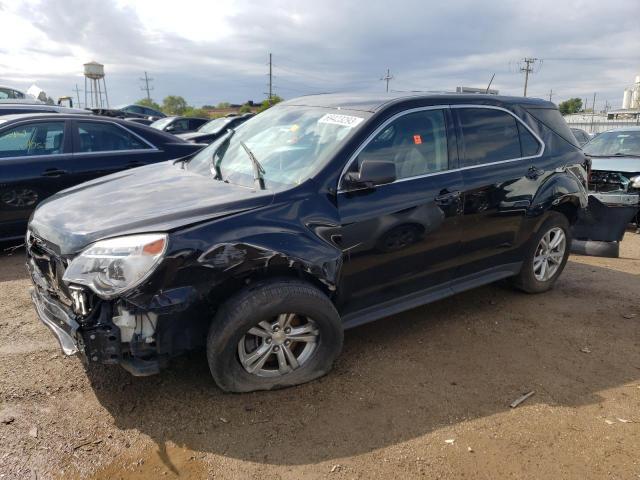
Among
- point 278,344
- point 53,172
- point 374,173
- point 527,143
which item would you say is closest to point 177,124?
point 53,172

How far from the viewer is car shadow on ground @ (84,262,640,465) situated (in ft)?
8.97

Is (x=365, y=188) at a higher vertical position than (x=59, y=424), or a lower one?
higher

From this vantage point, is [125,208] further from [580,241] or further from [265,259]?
[580,241]

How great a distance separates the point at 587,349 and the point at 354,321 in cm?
190

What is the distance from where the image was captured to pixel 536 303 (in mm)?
4660

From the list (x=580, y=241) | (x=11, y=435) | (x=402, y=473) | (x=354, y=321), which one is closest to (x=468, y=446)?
(x=402, y=473)

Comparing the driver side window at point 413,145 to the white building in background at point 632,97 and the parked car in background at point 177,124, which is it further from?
the white building in background at point 632,97

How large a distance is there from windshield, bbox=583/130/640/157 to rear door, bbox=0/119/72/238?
8.46m

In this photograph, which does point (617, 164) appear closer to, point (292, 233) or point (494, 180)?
point (494, 180)

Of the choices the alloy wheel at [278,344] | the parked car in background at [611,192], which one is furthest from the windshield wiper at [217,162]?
the parked car in background at [611,192]

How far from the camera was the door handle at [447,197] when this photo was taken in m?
3.60

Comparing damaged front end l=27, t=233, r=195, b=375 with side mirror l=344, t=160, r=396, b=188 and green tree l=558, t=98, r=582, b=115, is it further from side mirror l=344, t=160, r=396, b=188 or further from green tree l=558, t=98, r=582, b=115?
green tree l=558, t=98, r=582, b=115

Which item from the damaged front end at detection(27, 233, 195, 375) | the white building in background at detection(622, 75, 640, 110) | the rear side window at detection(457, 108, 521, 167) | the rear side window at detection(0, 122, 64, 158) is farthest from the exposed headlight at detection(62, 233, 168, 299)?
the white building in background at detection(622, 75, 640, 110)

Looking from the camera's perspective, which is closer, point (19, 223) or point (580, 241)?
point (19, 223)
